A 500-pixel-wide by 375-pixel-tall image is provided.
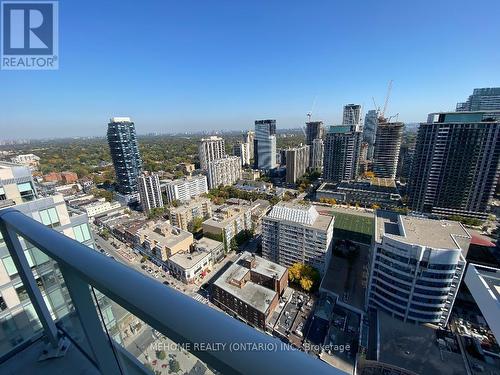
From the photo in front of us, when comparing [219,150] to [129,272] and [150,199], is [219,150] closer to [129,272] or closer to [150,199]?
[150,199]

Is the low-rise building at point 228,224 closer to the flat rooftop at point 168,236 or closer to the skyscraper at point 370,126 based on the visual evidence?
the flat rooftop at point 168,236

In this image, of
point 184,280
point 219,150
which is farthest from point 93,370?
point 219,150

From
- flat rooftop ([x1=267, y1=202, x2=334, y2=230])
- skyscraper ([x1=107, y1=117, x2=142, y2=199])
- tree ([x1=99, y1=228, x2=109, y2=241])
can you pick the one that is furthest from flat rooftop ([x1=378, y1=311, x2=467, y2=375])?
skyscraper ([x1=107, y1=117, x2=142, y2=199])

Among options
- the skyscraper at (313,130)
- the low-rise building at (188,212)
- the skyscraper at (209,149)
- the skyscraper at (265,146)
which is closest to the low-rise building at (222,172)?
the skyscraper at (209,149)

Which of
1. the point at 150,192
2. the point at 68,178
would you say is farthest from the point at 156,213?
the point at 68,178

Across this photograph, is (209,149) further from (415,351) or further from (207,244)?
(415,351)

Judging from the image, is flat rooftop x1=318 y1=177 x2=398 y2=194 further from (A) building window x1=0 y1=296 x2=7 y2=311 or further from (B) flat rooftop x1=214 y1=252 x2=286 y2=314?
(A) building window x1=0 y1=296 x2=7 y2=311
